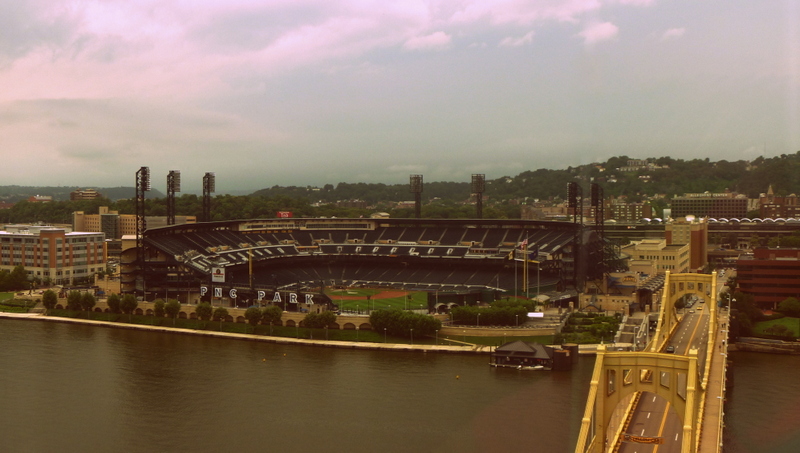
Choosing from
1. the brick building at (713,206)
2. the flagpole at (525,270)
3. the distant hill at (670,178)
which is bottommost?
the flagpole at (525,270)

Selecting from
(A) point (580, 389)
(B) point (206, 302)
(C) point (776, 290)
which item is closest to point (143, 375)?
(B) point (206, 302)

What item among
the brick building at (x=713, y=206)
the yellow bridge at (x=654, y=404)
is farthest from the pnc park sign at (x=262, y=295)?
the brick building at (x=713, y=206)

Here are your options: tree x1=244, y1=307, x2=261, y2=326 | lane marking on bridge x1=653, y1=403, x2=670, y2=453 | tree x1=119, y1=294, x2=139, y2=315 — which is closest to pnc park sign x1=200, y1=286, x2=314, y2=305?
tree x1=244, y1=307, x2=261, y2=326

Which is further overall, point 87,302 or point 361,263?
point 361,263

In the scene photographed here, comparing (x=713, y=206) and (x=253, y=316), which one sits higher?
(x=713, y=206)

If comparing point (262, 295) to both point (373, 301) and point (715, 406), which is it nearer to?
point (373, 301)

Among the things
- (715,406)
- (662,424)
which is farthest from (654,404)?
(715,406)

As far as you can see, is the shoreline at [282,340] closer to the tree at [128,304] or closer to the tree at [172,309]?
the tree at [128,304]

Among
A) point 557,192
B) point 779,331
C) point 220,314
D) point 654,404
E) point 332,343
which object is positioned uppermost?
point 557,192
